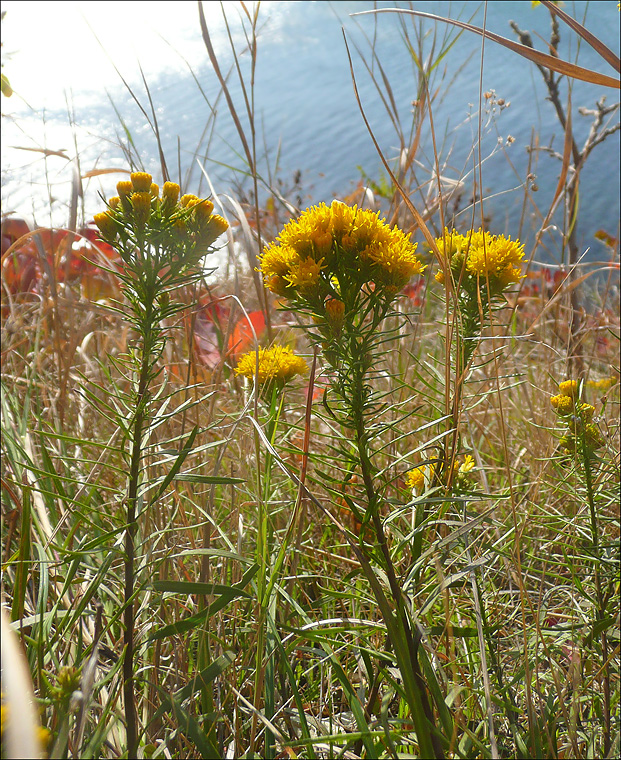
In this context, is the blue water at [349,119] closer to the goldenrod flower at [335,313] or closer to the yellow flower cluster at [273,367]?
the yellow flower cluster at [273,367]

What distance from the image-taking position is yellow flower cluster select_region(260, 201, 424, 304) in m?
0.79

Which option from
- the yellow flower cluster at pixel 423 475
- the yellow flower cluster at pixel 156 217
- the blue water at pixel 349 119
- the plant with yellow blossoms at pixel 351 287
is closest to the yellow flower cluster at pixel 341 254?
the plant with yellow blossoms at pixel 351 287

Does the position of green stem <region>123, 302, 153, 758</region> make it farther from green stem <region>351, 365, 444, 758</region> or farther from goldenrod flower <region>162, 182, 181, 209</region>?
green stem <region>351, 365, 444, 758</region>

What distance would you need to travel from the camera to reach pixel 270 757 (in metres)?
0.71

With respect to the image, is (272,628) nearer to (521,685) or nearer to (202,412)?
(521,685)

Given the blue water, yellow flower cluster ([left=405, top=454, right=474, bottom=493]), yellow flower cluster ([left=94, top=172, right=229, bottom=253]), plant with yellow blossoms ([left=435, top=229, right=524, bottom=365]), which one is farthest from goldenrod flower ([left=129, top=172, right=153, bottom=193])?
the blue water

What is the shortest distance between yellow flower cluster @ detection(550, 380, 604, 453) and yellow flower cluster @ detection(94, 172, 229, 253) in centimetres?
61

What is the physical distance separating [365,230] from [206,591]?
50 cm

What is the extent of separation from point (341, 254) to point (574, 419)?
0.48 meters

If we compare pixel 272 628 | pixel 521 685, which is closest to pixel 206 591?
pixel 272 628

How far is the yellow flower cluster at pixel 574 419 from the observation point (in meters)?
0.97

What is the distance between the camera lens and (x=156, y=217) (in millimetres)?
834

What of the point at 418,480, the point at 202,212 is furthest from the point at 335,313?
the point at 418,480

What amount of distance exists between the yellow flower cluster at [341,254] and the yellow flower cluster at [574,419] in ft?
1.26
